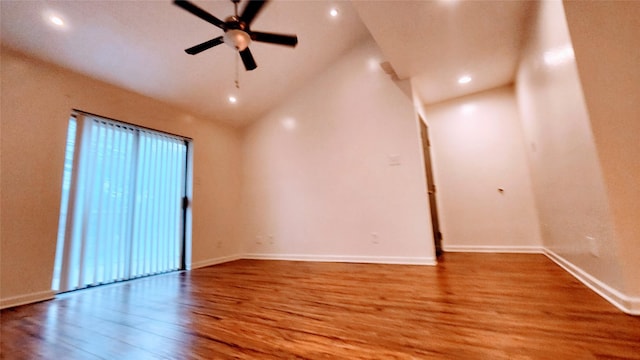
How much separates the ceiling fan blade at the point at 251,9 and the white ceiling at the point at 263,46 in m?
1.04

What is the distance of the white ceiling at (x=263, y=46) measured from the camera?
2494 mm

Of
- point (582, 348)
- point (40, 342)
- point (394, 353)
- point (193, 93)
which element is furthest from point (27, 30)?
point (582, 348)

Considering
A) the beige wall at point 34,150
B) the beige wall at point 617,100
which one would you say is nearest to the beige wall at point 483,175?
the beige wall at point 617,100

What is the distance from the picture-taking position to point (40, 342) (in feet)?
5.13

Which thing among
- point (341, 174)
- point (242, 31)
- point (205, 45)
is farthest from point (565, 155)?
point (205, 45)

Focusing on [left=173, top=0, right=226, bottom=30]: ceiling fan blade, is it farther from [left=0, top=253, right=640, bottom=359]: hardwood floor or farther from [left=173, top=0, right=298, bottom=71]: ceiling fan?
[left=0, top=253, right=640, bottom=359]: hardwood floor

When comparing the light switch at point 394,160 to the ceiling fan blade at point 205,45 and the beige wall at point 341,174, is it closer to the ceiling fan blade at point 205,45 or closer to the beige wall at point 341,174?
the beige wall at point 341,174

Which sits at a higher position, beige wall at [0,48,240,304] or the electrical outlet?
beige wall at [0,48,240,304]

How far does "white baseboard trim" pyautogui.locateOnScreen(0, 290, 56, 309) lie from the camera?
2318 mm

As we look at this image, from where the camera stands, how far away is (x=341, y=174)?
4.05 meters

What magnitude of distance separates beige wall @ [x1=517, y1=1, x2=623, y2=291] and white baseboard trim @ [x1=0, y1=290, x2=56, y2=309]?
4751 mm

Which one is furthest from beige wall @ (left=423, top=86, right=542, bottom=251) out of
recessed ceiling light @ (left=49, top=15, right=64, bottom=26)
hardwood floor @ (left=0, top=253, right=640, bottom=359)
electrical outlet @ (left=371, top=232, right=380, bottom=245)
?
recessed ceiling light @ (left=49, top=15, right=64, bottom=26)

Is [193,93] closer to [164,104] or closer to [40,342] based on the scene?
[164,104]

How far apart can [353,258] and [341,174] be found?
1294mm
